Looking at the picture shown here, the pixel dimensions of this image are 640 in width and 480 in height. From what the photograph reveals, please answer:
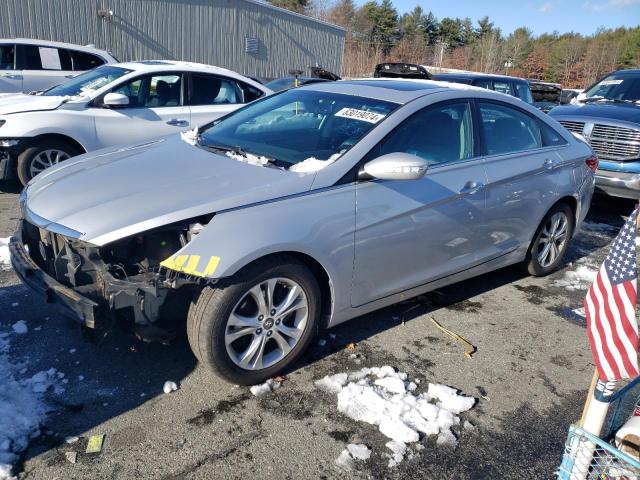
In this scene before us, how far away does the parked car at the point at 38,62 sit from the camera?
9461 mm

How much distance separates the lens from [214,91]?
7.32m

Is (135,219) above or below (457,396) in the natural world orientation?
above

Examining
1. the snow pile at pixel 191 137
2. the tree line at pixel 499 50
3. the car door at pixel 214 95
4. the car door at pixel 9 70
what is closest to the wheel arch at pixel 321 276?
the snow pile at pixel 191 137

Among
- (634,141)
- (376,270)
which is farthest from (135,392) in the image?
(634,141)

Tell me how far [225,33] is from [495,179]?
2046cm

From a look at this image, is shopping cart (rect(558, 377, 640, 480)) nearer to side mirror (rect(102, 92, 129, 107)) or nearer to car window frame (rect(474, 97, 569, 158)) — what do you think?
car window frame (rect(474, 97, 569, 158))

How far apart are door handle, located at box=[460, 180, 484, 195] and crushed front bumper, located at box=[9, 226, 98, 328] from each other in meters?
2.47

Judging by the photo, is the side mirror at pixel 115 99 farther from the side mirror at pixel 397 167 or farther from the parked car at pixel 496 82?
the parked car at pixel 496 82

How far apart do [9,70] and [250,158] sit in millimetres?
8252

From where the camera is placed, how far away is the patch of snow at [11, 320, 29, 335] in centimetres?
347

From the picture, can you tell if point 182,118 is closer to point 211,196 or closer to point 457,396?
point 211,196

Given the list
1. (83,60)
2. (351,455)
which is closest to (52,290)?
(351,455)

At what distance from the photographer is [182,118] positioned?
6.96m

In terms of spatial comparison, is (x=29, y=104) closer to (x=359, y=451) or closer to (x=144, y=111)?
(x=144, y=111)
